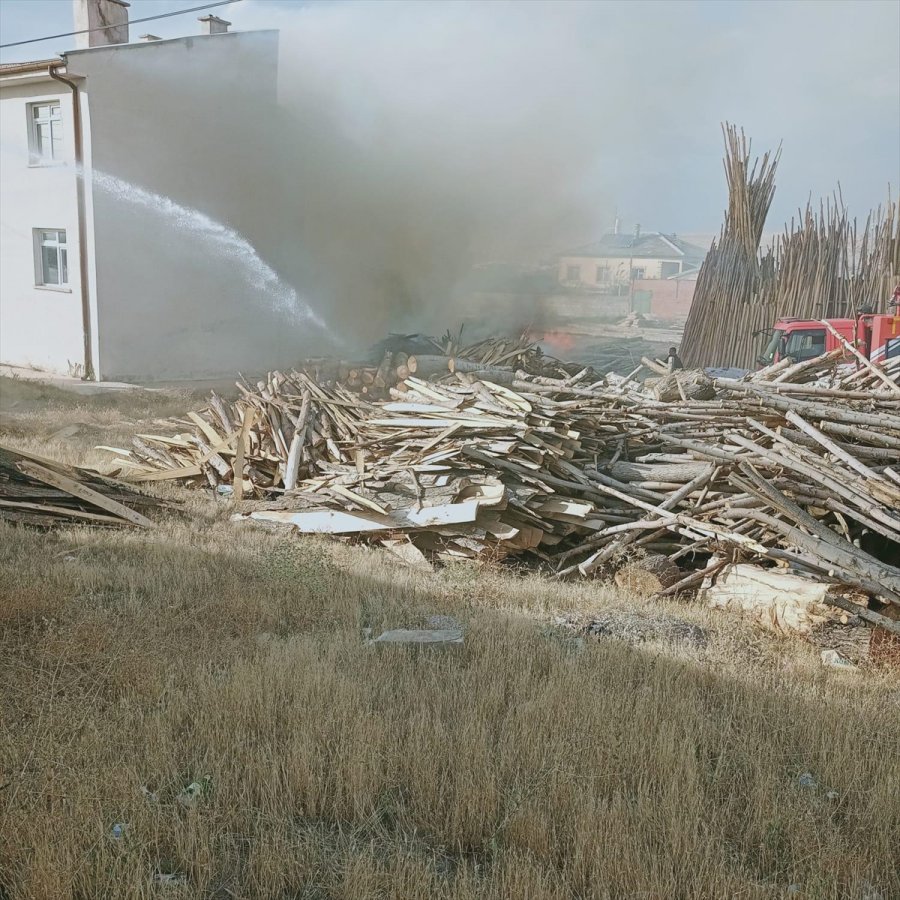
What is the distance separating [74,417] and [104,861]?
13.0 metres

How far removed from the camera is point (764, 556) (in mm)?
7402

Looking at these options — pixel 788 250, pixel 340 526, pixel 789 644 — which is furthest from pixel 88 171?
pixel 789 644

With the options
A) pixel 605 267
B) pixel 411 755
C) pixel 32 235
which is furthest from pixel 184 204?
pixel 605 267

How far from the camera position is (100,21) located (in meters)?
20.9

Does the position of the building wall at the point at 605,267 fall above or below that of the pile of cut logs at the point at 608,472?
above

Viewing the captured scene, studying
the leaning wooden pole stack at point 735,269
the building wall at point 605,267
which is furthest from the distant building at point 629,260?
the leaning wooden pole stack at point 735,269

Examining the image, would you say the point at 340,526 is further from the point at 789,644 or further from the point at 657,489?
the point at 789,644

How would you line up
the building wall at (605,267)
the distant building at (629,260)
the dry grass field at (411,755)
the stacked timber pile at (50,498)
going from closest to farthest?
the dry grass field at (411,755)
the stacked timber pile at (50,498)
the building wall at (605,267)
the distant building at (629,260)

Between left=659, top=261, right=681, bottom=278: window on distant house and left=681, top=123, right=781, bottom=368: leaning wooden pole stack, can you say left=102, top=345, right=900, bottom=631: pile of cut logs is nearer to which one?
left=681, top=123, right=781, bottom=368: leaning wooden pole stack

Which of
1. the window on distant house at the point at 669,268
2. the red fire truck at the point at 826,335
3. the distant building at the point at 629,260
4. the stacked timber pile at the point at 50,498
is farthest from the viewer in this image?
the window on distant house at the point at 669,268

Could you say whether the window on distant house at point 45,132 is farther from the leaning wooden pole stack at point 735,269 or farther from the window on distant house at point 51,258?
the leaning wooden pole stack at point 735,269

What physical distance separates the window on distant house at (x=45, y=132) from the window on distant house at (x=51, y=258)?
1673mm

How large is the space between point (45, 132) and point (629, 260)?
39245mm

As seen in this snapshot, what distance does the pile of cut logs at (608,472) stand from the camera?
740 centimetres
